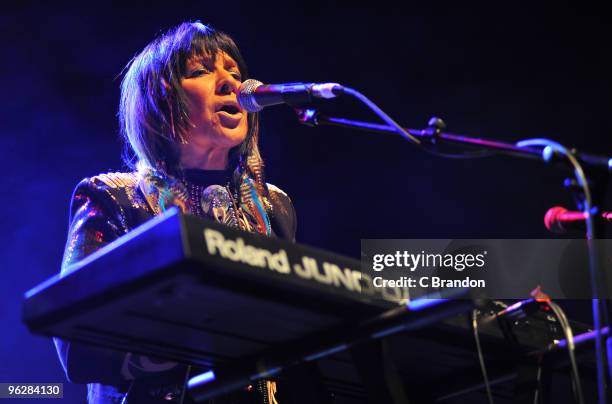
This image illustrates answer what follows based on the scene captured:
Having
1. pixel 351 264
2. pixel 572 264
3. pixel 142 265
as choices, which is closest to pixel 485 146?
pixel 351 264

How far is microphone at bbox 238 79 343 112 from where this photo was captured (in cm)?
189

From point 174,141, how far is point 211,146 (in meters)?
0.13

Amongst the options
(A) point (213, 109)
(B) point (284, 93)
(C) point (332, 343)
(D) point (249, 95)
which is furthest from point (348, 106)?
(C) point (332, 343)

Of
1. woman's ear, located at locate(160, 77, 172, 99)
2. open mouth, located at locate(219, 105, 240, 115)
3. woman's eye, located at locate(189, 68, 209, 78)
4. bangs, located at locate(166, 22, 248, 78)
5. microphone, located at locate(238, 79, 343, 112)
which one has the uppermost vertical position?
bangs, located at locate(166, 22, 248, 78)

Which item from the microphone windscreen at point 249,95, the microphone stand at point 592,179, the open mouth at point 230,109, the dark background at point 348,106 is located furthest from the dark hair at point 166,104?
the dark background at point 348,106

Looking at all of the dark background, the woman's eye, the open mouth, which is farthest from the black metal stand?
the dark background

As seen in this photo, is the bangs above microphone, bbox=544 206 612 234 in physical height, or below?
above

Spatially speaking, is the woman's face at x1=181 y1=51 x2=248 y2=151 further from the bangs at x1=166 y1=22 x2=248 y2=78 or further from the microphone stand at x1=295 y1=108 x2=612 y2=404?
the microphone stand at x1=295 y1=108 x2=612 y2=404

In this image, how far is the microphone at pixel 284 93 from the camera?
1886 mm

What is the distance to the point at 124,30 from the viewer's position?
13.4 ft

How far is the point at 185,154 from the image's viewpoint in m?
2.62

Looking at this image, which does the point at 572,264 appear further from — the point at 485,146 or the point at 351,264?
the point at 351,264

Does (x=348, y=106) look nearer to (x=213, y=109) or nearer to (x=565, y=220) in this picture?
(x=213, y=109)

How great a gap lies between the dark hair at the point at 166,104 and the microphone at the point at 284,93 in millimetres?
542
